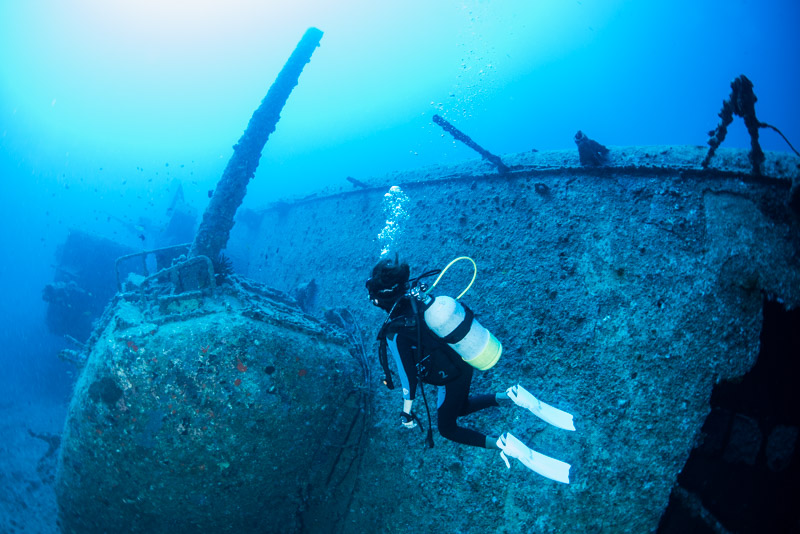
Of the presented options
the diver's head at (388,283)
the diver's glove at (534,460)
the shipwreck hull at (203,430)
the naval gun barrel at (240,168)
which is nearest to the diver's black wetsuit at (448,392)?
the diver's glove at (534,460)

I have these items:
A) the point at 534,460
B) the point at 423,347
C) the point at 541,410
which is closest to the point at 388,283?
the point at 423,347

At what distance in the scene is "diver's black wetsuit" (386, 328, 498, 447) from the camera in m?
2.58

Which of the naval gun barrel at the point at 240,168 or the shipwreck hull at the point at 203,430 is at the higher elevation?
the naval gun barrel at the point at 240,168

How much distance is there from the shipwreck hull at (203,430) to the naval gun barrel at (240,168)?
8.52 feet

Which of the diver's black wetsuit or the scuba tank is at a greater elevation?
the scuba tank

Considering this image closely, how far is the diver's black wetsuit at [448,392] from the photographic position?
2.58m

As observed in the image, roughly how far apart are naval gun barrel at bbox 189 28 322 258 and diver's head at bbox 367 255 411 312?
4272 millimetres

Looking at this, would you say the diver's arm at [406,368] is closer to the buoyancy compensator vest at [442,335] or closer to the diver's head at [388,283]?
the buoyancy compensator vest at [442,335]

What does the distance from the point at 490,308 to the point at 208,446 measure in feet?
9.64

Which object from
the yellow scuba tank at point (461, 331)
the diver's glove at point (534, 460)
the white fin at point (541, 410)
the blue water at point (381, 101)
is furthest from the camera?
the blue water at point (381, 101)

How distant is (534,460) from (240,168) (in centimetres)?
638

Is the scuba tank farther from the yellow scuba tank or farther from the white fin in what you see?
the white fin

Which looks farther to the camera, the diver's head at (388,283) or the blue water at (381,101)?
the blue water at (381,101)

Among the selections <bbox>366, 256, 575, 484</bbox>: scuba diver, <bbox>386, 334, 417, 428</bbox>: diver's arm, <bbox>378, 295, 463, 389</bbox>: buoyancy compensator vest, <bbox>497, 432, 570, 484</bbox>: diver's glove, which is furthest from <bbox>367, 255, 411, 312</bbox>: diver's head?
<bbox>497, 432, 570, 484</bbox>: diver's glove
